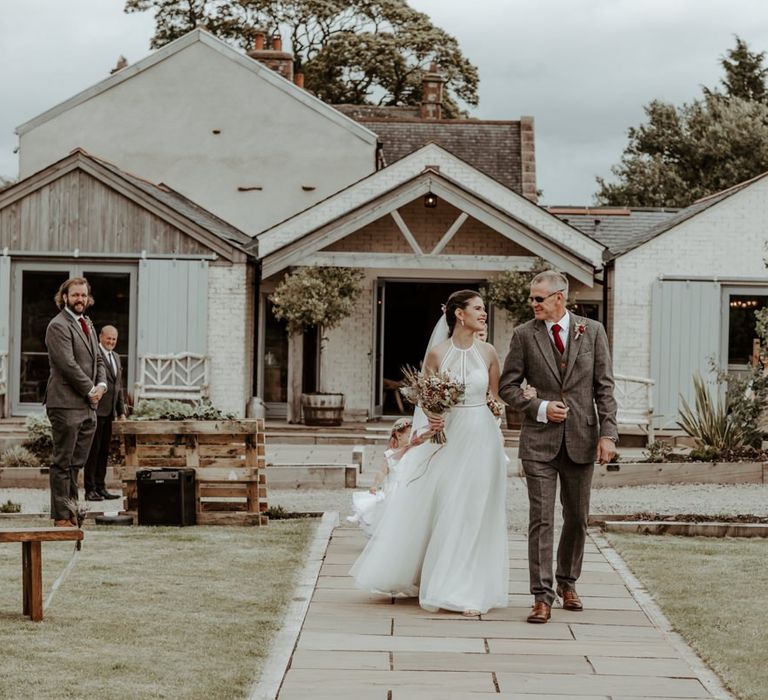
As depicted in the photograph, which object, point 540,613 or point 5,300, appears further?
point 5,300

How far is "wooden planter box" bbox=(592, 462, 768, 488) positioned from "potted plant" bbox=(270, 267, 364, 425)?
707cm

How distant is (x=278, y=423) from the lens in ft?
72.2

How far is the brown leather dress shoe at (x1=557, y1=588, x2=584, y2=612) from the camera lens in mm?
7980

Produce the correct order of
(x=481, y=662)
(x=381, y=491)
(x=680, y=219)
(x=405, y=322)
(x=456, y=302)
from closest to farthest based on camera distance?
1. (x=481, y=662)
2. (x=456, y=302)
3. (x=381, y=491)
4. (x=680, y=219)
5. (x=405, y=322)

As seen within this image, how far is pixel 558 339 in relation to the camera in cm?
786

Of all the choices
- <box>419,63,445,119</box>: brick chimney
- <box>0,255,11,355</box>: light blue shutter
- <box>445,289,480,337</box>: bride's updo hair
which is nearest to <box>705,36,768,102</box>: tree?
<box>419,63,445,119</box>: brick chimney

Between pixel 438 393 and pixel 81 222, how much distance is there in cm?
1443

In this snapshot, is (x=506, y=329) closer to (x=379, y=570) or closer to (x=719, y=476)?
(x=719, y=476)

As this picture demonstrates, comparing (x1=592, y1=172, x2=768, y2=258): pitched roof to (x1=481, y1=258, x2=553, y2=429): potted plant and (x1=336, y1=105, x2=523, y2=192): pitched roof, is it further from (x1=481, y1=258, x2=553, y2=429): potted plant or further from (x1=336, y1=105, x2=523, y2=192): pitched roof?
(x1=336, y1=105, x2=523, y2=192): pitched roof

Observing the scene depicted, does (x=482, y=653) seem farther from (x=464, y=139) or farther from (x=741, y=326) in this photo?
(x=464, y=139)

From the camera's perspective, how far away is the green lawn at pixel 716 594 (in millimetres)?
6633

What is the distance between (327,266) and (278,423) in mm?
2720

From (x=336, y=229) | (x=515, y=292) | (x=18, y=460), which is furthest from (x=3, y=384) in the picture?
(x=515, y=292)

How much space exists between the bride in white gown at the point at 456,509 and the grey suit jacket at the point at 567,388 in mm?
388
